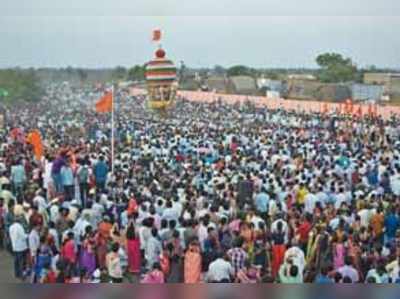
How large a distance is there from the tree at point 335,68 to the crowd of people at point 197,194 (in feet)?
1.64

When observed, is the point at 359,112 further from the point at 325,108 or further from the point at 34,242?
the point at 34,242

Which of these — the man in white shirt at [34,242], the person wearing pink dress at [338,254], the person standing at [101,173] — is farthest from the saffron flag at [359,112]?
the man in white shirt at [34,242]

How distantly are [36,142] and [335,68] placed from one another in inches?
108

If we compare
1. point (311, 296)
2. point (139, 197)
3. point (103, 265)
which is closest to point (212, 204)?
point (139, 197)

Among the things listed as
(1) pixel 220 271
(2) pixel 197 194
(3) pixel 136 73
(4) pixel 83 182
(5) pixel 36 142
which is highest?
(3) pixel 136 73

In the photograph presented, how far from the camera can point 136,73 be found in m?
6.66

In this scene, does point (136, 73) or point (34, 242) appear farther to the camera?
point (136, 73)

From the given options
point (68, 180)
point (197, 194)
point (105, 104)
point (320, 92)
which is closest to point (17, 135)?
point (68, 180)

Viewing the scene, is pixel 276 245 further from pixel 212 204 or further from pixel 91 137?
pixel 91 137

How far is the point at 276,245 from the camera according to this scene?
19.8 feet

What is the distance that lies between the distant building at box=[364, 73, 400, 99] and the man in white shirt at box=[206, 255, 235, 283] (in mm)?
2406

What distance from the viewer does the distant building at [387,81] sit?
6914mm

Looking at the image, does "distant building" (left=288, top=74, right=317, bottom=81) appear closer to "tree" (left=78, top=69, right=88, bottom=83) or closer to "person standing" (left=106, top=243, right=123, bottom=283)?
"tree" (left=78, top=69, right=88, bottom=83)

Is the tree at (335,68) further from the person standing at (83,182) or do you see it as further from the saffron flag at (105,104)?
the person standing at (83,182)
